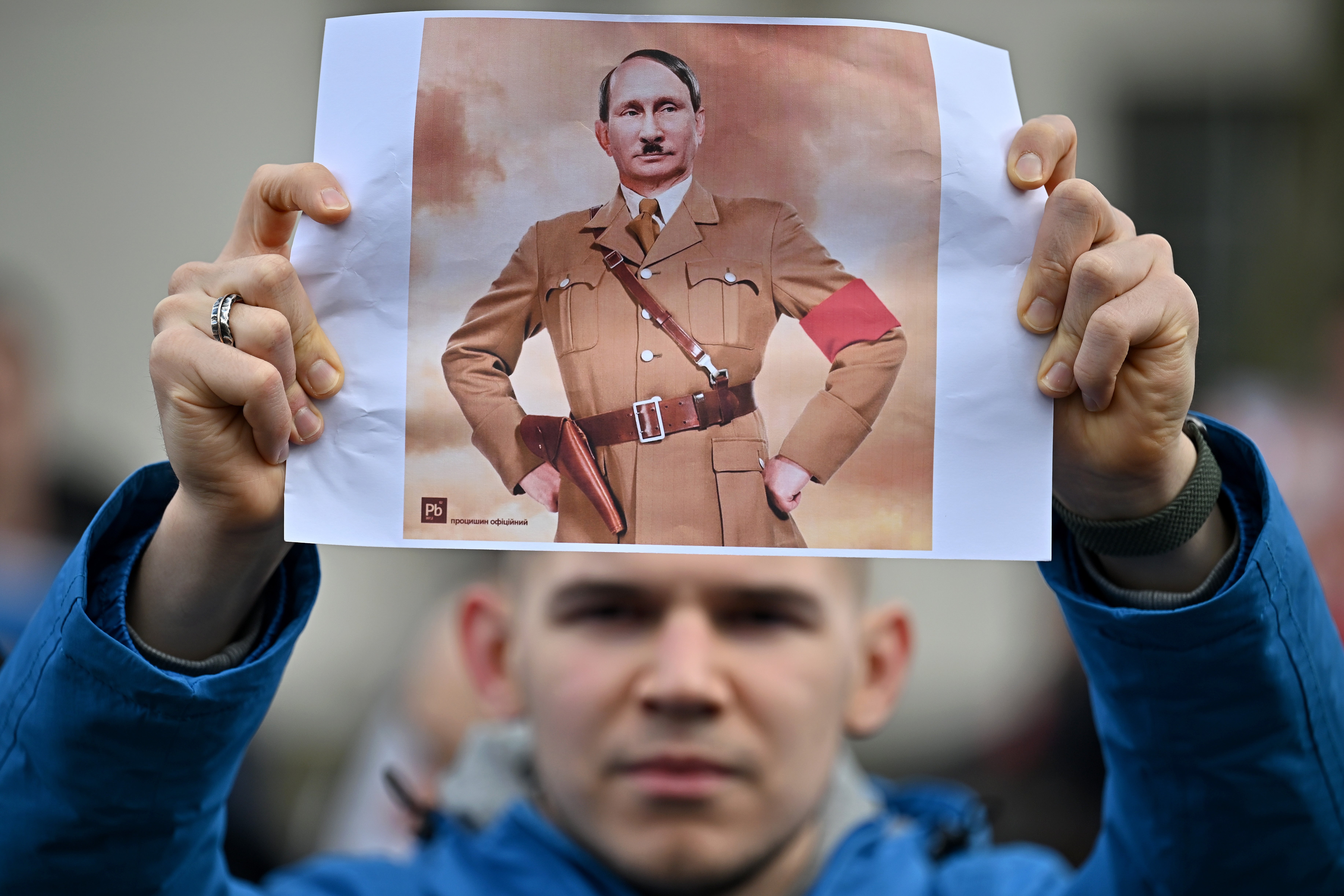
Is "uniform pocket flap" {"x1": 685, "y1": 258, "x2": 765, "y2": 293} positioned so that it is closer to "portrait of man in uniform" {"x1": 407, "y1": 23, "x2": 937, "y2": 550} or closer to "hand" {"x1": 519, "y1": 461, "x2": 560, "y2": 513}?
"portrait of man in uniform" {"x1": 407, "y1": 23, "x2": 937, "y2": 550}

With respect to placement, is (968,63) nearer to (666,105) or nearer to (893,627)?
(666,105)

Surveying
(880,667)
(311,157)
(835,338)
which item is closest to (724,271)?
(835,338)

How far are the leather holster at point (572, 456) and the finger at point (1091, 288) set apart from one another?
45 centimetres

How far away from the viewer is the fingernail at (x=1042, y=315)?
49.2 inches

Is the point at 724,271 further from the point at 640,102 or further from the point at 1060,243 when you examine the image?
the point at 1060,243

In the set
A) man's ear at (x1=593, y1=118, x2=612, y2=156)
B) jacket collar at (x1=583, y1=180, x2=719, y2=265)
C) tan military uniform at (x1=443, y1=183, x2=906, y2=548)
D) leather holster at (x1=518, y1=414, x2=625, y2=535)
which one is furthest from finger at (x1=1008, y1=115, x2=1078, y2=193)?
leather holster at (x1=518, y1=414, x2=625, y2=535)

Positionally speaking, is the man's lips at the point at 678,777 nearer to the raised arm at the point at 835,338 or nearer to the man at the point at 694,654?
the man at the point at 694,654

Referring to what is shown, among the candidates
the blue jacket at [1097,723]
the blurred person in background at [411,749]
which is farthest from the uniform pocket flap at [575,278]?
the blurred person in background at [411,749]

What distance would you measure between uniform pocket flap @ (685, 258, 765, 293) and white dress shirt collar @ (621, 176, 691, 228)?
0.06 meters

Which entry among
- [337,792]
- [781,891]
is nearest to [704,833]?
[781,891]

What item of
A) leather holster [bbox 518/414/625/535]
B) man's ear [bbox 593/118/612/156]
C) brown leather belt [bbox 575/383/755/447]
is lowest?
A: leather holster [bbox 518/414/625/535]

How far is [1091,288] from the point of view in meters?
1.21

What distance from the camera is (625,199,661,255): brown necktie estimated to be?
1271mm

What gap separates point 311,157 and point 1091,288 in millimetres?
4792
